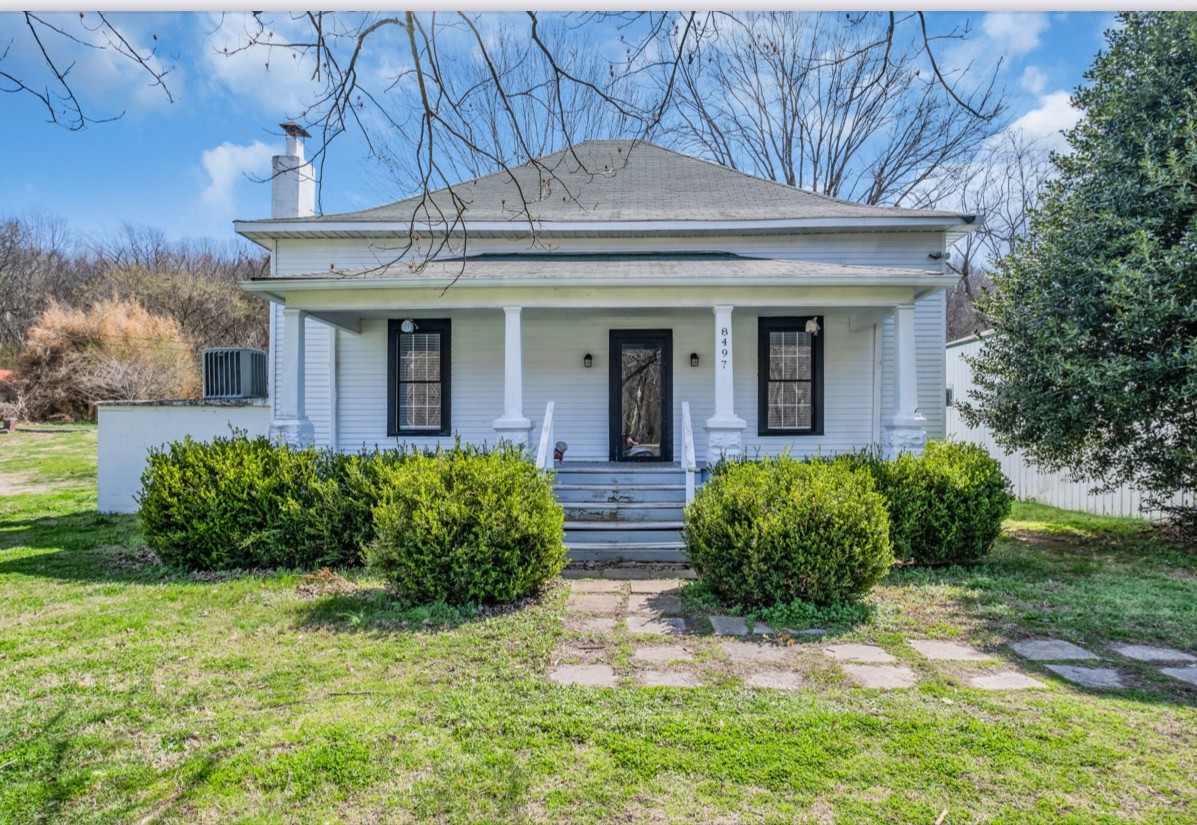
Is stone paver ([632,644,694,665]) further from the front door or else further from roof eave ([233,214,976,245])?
roof eave ([233,214,976,245])

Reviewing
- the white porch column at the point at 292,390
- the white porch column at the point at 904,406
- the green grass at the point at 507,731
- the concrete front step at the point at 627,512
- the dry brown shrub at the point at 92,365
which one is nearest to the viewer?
the green grass at the point at 507,731

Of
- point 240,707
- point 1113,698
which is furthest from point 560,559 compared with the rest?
point 1113,698

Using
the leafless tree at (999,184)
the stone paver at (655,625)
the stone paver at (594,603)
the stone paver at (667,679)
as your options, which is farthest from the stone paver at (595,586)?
the leafless tree at (999,184)

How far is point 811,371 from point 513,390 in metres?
4.18

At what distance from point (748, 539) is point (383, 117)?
3888mm

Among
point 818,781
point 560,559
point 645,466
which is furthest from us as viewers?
point 645,466

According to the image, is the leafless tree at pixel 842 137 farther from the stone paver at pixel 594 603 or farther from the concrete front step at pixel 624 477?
the stone paver at pixel 594 603

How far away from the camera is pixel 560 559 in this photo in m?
5.18

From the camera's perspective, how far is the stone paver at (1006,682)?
10.8 feet

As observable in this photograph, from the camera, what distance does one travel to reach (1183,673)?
139 inches

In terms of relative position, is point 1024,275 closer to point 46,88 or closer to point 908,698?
point 908,698

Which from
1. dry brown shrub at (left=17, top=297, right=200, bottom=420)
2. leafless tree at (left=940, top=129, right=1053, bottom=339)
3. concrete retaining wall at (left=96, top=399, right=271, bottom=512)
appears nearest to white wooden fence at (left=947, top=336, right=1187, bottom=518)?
leafless tree at (left=940, top=129, right=1053, bottom=339)

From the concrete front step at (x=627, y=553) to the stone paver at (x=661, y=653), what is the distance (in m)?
2.56

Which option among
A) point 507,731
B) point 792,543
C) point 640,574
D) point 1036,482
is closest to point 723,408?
point 640,574
